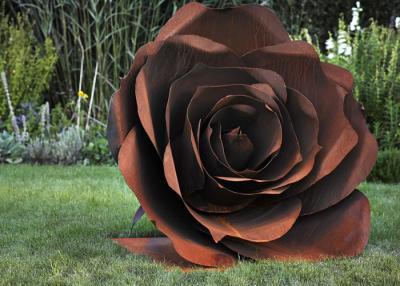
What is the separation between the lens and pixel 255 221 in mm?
2137

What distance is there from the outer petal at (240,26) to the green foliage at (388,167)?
118 inches

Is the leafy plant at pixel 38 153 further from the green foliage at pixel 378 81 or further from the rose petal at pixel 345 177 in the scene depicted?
the rose petal at pixel 345 177

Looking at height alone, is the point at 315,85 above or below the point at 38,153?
above

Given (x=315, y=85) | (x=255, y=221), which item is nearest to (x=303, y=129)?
(x=315, y=85)

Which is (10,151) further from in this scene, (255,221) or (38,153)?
(255,221)

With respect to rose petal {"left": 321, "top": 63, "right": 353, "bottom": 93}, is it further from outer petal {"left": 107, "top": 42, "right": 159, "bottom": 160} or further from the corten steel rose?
outer petal {"left": 107, "top": 42, "right": 159, "bottom": 160}

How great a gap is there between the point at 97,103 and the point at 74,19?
0.93 m

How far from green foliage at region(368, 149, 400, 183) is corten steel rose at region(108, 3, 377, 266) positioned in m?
2.95

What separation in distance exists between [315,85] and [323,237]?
0.52 metres

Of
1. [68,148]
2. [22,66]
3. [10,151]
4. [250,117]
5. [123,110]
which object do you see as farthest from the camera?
[22,66]

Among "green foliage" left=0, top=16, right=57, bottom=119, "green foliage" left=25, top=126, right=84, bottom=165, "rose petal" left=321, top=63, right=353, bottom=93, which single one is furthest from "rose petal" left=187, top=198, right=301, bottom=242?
"green foliage" left=0, top=16, right=57, bottom=119

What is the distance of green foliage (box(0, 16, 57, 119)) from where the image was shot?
6.69 metres

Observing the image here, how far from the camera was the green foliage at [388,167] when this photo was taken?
508 cm

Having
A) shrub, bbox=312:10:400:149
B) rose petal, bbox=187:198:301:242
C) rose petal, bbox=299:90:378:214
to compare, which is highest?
rose petal, bbox=299:90:378:214
